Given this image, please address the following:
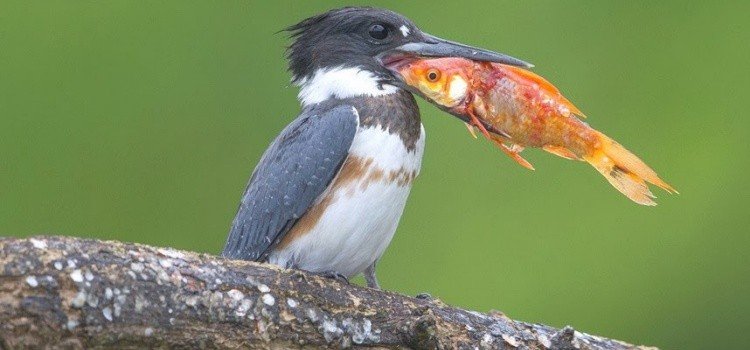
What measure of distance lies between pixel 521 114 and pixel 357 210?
613 mm

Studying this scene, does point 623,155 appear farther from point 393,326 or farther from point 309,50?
point 309,50

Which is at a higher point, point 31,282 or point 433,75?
point 433,75

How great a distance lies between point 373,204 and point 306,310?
83 cm

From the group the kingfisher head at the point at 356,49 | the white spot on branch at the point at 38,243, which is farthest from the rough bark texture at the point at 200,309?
the kingfisher head at the point at 356,49

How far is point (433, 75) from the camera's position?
4355mm

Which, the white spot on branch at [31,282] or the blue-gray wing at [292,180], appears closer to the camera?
the white spot on branch at [31,282]

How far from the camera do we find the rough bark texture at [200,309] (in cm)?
286

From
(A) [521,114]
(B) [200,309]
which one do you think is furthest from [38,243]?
(A) [521,114]

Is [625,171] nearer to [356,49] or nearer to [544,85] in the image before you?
[544,85]

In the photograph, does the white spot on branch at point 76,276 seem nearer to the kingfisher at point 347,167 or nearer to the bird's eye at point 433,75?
the kingfisher at point 347,167

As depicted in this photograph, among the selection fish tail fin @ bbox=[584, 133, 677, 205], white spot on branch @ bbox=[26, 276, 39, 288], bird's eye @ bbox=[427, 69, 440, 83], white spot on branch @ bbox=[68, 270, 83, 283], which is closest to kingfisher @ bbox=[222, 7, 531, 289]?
bird's eye @ bbox=[427, 69, 440, 83]

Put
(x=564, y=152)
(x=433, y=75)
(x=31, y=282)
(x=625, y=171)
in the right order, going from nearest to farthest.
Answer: (x=31, y=282)
(x=625, y=171)
(x=564, y=152)
(x=433, y=75)

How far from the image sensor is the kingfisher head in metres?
4.52

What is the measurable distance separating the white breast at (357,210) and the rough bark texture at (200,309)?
0.50m
